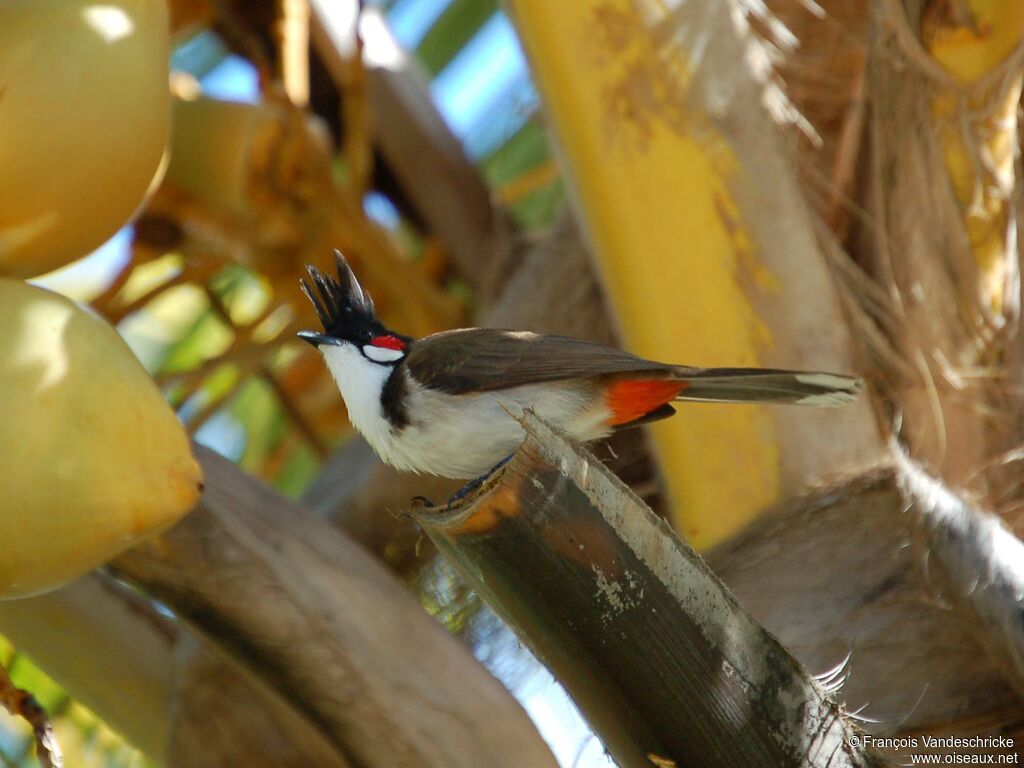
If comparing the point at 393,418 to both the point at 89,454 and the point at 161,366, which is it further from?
the point at 161,366

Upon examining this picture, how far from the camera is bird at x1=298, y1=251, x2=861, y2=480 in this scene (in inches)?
80.7

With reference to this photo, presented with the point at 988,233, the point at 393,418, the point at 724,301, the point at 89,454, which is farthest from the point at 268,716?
the point at 988,233

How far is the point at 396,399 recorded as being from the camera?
216 centimetres

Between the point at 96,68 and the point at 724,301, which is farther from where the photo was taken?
the point at 724,301

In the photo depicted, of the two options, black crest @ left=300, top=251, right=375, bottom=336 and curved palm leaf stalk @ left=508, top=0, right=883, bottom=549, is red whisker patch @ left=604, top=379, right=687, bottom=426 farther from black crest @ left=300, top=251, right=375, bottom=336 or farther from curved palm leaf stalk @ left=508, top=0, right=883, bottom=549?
black crest @ left=300, top=251, right=375, bottom=336

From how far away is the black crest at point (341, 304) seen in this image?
234 cm

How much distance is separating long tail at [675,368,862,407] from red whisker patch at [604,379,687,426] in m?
0.05

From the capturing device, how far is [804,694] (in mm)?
1373

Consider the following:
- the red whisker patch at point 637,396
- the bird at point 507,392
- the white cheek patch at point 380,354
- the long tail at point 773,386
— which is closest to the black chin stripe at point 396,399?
the bird at point 507,392

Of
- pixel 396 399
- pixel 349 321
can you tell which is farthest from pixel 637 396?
pixel 349 321

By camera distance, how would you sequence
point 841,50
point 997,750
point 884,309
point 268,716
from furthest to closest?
point 841,50, point 884,309, point 268,716, point 997,750

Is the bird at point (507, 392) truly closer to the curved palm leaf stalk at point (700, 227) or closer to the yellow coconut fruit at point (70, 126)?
the curved palm leaf stalk at point (700, 227)

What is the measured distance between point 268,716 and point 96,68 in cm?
100

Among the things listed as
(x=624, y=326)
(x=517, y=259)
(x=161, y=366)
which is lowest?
(x=161, y=366)
